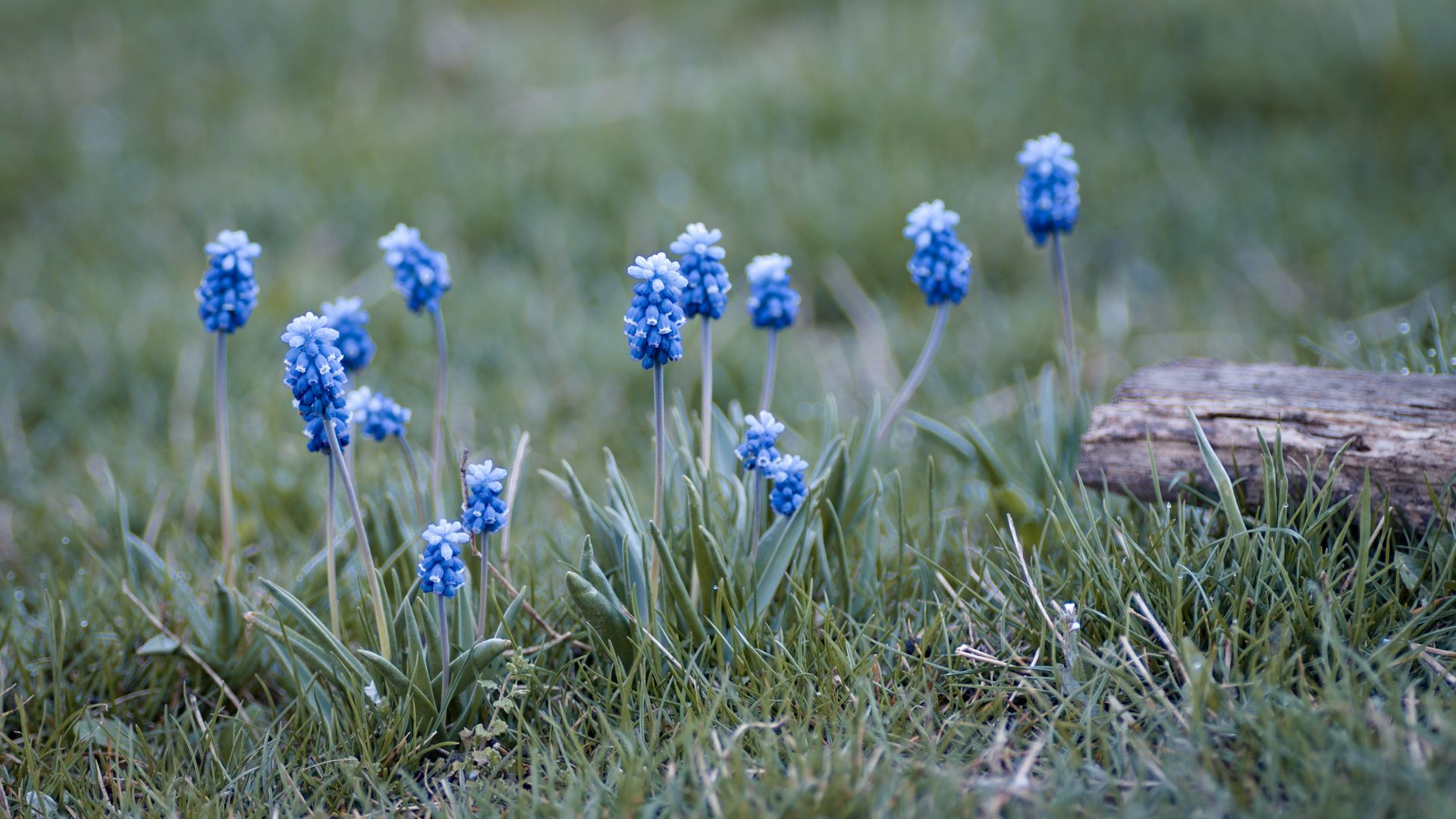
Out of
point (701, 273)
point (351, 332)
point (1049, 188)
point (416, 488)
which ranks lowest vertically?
point (416, 488)

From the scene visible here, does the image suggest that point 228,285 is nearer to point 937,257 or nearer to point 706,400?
point 706,400

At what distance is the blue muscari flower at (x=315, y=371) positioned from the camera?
6.88 feet

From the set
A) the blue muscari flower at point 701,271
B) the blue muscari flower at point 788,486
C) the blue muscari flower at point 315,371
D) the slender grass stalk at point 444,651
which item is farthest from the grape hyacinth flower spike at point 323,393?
the blue muscari flower at point 788,486

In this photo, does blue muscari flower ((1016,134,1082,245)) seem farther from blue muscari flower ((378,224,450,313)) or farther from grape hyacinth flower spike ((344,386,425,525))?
grape hyacinth flower spike ((344,386,425,525))

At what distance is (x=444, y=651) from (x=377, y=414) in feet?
2.40

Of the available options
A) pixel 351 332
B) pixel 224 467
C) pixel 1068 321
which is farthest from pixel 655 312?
pixel 1068 321

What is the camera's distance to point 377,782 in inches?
86.0

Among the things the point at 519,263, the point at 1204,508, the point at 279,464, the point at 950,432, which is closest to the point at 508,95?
the point at 519,263

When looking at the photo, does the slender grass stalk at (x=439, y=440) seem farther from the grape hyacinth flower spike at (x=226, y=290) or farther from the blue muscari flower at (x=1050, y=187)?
the blue muscari flower at (x=1050, y=187)

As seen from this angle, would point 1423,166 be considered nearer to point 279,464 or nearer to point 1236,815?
point 1236,815

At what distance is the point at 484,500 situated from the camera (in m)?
2.18

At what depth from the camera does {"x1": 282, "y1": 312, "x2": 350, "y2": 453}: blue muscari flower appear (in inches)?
82.5

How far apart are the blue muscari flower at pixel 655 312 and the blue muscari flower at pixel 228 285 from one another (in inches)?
36.8

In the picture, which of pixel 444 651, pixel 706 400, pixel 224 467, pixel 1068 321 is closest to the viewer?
pixel 444 651
